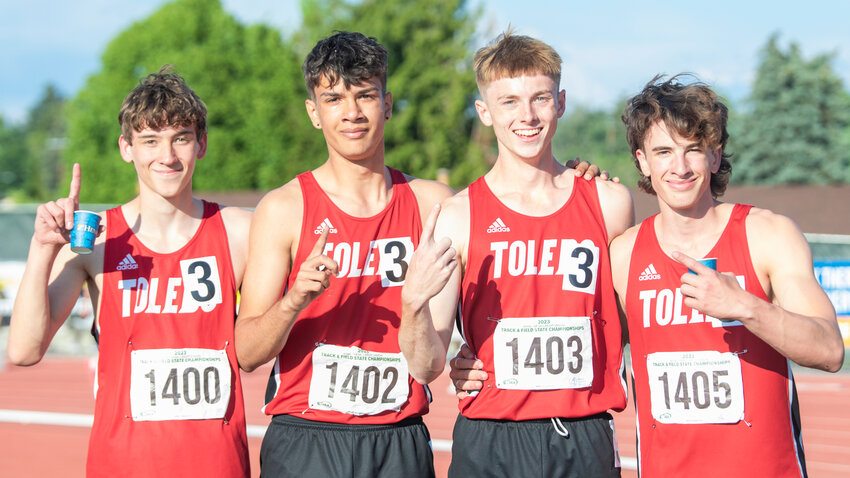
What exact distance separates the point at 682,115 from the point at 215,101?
34.1 m

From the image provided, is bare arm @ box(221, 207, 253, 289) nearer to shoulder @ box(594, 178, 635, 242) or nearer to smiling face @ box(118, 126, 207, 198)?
smiling face @ box(118, 126, 207, 198)

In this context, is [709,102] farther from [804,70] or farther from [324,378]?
[804,70]

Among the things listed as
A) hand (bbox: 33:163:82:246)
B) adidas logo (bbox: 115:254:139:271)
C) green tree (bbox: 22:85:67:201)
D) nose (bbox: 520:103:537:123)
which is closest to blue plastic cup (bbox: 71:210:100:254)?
hand (bbox: 33:163:82:246)

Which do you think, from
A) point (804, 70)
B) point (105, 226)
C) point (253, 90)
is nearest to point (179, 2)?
point (253, 90)

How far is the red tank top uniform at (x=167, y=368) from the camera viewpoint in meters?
3.69

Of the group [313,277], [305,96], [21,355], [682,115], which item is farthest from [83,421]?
[305,96]

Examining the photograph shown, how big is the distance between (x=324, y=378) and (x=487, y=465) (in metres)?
0.79

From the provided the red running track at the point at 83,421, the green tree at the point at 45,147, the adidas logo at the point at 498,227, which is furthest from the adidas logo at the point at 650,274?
the green tree at the point at 45,147

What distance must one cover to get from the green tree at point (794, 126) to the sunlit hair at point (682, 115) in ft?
102

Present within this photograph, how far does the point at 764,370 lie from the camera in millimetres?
3447

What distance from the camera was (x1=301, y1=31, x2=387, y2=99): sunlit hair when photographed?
12.7 feet

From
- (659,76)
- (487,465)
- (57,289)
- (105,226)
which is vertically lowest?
(487,465)

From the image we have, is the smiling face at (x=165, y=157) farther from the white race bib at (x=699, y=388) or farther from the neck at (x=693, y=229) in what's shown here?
the white race bib at (x=699, y=388)

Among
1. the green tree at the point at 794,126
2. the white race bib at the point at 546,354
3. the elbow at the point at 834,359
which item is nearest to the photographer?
the elbow at the point at 834,359
